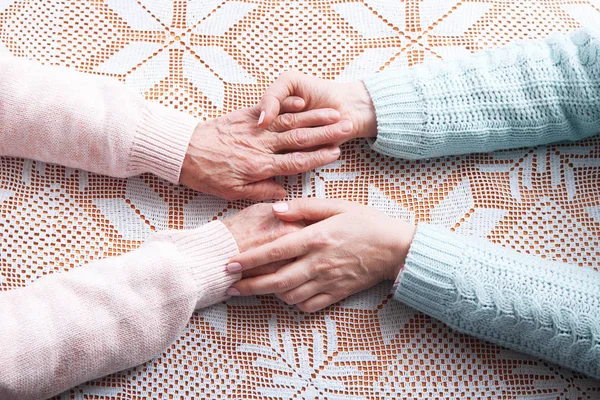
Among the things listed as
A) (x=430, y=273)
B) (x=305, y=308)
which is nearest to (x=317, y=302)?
(x=305, y=308)

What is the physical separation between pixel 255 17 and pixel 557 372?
3.33ft

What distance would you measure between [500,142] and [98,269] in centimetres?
87

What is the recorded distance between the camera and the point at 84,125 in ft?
3.72

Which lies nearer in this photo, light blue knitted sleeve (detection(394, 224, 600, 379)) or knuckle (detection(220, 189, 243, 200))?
light blue knitted sleeve (detection(394, 224, 600, 379))

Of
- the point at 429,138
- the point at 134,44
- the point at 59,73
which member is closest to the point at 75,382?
the point at 59,73

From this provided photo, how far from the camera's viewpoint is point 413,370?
1.14 metres

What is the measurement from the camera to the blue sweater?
105 cm

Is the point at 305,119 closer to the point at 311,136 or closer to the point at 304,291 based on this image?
the point at 311,136

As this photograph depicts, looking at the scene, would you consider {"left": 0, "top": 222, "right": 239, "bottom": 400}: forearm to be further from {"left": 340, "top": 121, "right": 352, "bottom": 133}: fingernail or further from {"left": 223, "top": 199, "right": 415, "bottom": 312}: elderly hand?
{"left": 340, "top": 121, "right": 352, "bottom": 133}: fingernail

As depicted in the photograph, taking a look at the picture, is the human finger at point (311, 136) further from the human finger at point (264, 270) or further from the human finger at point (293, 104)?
the human finger at point (264, 270)

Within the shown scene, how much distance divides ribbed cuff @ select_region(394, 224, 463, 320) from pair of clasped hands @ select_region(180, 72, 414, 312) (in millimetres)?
32

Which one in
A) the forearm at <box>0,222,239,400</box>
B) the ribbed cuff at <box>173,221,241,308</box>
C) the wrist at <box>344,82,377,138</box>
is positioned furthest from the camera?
the wrist at <box>344,82,377,138</box>

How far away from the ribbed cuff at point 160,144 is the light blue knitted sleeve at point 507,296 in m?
0.52

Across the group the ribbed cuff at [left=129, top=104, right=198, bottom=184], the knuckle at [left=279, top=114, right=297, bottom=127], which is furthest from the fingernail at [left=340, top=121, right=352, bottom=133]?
the ribbed cuff at [left=129, top=104, right=198, bottom=184]
